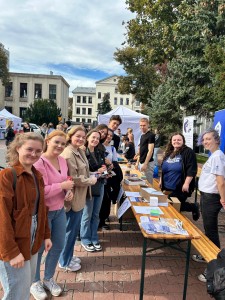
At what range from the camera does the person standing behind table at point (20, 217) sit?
167 cm

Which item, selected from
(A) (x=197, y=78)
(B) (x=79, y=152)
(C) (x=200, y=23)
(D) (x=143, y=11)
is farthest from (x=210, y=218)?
(D) (x=143, y=11)

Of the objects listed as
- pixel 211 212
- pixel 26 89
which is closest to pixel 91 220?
pixel 211 212

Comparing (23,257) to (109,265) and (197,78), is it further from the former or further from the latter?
(197,78)

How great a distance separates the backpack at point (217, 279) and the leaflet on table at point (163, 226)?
1.50 ft

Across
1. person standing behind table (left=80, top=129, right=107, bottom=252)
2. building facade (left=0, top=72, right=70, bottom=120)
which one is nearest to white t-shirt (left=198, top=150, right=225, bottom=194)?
person standing behind table (left=80, top=129, right=107, bottom=252)

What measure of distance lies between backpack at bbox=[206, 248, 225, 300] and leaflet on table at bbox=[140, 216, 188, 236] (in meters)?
0.46

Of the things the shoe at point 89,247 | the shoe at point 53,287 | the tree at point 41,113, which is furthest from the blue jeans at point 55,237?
the tree at point 41,113

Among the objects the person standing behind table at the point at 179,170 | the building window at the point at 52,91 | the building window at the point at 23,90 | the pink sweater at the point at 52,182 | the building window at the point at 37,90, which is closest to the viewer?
the pink sweater at the point at 52,182

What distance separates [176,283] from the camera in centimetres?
309

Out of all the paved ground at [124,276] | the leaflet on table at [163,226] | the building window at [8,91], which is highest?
A: the building window at [8,91]

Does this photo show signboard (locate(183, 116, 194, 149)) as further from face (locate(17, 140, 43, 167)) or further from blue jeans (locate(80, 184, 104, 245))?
face (locate(17, 140, 43, 167))

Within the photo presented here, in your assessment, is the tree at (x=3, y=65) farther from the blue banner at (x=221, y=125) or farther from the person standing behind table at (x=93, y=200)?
the person standing behind table at (x=93, y=200)

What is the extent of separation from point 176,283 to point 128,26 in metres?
15.9

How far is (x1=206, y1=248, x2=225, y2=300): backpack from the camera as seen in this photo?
186 cm
